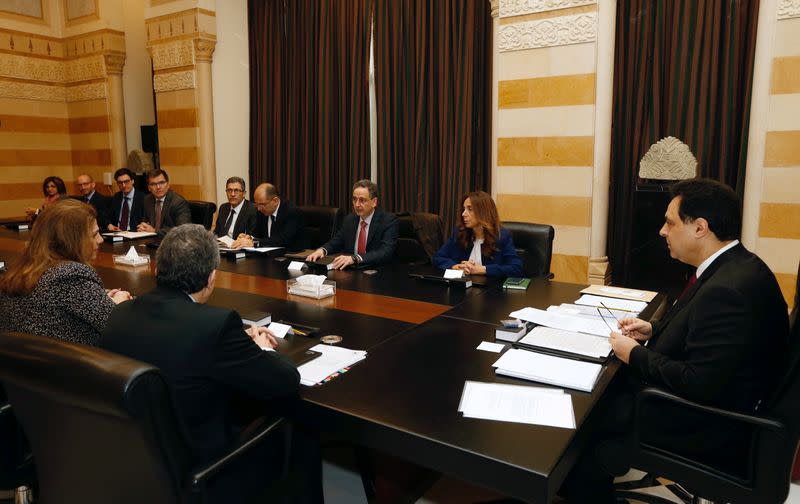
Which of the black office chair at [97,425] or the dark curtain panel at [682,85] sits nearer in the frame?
the black office chair at [97,425]

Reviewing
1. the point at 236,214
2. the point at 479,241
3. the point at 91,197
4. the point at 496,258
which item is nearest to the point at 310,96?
the point at 236,214

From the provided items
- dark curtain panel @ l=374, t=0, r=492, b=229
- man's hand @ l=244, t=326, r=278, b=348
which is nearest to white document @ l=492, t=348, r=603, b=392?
man's hand @ l=244, t=326, r=278, b=348

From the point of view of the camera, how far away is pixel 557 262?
479 cm

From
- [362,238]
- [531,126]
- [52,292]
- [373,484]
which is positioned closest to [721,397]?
[373,484]

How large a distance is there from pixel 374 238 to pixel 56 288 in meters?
2.42

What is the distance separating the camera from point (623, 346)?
189 centimetres

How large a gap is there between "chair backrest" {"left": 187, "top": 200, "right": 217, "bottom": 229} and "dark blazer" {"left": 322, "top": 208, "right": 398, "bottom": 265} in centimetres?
162

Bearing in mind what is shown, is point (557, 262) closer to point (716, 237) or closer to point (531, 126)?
point (531, 126)

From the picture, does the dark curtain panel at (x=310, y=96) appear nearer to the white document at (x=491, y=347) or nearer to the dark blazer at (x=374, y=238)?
the dark blazer at (x=374, y=238)

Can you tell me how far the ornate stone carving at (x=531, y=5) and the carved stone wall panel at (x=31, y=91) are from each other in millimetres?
6481

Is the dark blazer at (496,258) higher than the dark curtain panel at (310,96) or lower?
lower

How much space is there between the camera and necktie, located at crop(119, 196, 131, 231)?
5.87 m

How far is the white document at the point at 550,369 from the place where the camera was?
1717 millimetres

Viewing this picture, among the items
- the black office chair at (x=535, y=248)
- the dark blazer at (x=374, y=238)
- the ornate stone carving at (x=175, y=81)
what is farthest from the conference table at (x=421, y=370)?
the ornate stone carving at (x=175, y=81)
